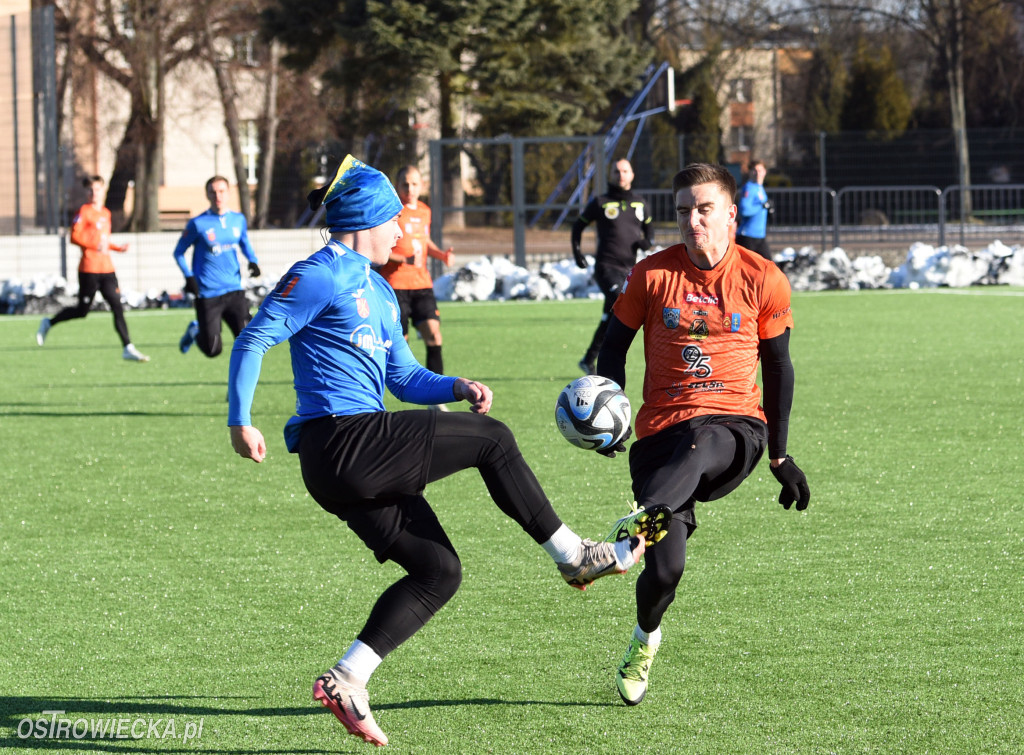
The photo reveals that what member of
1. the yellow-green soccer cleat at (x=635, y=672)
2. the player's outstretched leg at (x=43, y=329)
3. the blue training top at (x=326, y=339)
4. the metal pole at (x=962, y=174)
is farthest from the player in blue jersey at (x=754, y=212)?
the blue training top at (x=326, y=339)

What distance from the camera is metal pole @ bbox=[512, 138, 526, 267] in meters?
27.7

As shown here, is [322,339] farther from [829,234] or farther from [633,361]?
[829,234]

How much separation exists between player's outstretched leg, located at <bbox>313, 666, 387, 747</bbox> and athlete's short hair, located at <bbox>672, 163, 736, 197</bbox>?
196 cm

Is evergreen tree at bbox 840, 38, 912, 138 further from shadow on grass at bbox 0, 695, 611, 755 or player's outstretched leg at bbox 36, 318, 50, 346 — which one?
shadow on grass at bbox 0, 695, 611, 755

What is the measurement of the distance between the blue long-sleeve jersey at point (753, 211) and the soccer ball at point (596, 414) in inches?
570

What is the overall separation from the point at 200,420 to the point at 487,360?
15.4ft

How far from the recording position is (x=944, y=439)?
956cm

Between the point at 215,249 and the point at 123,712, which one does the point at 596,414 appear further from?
the point at 215,249

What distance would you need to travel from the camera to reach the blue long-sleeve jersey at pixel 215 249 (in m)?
12.6

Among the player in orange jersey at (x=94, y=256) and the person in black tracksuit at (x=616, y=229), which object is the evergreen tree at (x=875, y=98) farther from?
the player in orange jersey at (x=94, y=256)

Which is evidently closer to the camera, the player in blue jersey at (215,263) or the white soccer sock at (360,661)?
the white soccer sock at (360,661)

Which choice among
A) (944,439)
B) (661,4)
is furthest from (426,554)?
(661,4)

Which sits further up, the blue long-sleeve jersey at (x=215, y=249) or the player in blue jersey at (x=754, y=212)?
the player in blue jersey at (x=754, y=212)

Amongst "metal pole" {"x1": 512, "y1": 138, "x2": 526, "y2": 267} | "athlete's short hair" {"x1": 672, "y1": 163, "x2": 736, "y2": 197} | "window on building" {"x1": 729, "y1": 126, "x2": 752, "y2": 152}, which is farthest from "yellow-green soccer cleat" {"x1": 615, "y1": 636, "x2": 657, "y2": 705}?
"window on building" {"x1": 729, "y1": 126, "x2": 752, "y2": 152}
